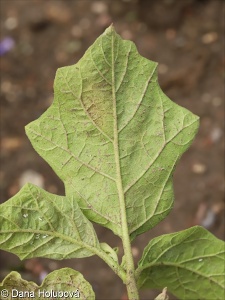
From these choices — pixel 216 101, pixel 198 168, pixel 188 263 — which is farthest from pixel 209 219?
pixel 188 263

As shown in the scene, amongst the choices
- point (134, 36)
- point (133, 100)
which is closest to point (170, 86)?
point (134, 36)

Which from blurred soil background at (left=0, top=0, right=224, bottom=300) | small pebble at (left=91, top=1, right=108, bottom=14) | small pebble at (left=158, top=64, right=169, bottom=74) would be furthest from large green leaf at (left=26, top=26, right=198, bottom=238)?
small pebble at (left=91, top=1, right=108, bottom=14)

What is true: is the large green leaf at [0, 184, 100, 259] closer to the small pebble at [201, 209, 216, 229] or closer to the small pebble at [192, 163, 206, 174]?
the small pebble at [201, 209, 216, 229]

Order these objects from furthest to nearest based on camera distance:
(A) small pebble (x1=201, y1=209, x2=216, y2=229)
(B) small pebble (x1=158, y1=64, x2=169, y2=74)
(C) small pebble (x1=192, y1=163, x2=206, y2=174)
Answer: (B) small pebble (x1=158, y1=64, x2=169, y2=74) < (C) small pebble (x1=192, y1=163, x2=206, y2=174) < (A) small pebble (x1=201, y1=209, x2=216, y2=229)

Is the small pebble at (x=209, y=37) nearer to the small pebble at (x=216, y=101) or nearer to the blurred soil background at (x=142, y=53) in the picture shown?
the blurred soil background at (x=142, y=53)

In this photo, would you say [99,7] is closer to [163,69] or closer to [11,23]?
[11,23]

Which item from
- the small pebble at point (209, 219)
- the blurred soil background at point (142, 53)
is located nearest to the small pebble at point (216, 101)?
the blurred soil background at point (142, 53)
